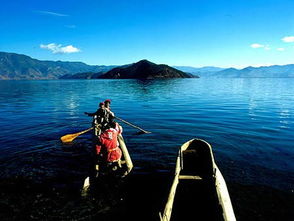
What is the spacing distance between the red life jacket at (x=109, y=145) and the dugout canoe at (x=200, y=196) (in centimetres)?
293

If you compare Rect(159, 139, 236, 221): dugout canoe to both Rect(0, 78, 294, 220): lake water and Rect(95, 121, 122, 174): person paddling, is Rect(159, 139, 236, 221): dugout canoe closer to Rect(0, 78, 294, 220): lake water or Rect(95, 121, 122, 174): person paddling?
Rect(0, 78, 294, 220): lake water

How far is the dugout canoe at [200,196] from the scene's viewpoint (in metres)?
6.36

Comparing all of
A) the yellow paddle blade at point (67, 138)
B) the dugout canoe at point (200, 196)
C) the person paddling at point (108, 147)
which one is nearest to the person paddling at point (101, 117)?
the yellow paddle blade at point (67, 138)

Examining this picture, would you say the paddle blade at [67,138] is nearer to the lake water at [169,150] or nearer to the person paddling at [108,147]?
the lake water at [169,150]

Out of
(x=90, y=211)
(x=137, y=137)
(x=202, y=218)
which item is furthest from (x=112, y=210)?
(x=137, y=137)

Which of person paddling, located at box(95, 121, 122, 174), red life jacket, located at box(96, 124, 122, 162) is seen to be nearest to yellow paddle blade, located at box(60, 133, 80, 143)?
person paddling, located at box(95, 121, 122, 174)

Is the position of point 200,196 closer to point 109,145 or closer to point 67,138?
point 109,145

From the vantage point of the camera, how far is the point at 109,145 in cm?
908

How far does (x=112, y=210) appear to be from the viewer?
7977 millimetres

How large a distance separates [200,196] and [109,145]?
176 inches

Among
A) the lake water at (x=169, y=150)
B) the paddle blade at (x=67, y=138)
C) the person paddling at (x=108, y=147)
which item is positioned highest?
the person paddling at (x=108, y=147)

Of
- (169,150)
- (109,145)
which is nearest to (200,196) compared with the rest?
(109,145)

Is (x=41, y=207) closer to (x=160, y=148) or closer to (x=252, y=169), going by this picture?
(x=160, y=148)

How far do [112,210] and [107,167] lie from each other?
225cm
